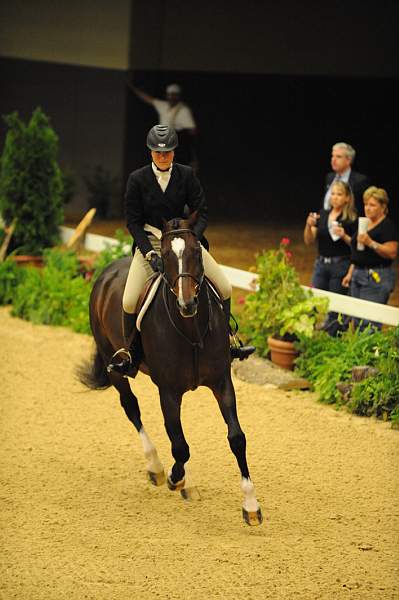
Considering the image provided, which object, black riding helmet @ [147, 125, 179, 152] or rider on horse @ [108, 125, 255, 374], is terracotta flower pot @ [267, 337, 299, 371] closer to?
rider on horse @ [108, 125, 255, 374]

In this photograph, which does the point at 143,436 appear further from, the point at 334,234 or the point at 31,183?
the point at 31,183

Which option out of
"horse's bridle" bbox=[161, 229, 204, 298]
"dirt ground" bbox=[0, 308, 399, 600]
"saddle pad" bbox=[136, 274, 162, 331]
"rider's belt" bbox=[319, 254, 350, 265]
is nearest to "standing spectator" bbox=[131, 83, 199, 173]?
"rider's belt" bbox=[319, 254, 350, 265]

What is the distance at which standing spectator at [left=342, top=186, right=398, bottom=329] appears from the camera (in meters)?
9.92

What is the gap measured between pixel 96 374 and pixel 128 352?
1.17 metres

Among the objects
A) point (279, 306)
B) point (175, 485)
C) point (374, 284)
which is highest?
point (374, 284)

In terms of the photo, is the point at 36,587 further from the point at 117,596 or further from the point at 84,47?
the point at 84,47

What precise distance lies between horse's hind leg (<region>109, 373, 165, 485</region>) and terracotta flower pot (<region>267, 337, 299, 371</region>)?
8.24 feet

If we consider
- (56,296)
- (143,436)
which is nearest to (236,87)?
(56,296)

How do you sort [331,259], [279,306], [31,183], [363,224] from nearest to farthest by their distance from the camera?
1. [363,224]
2. [279,306]
3. [331,259]
4. [31,183]

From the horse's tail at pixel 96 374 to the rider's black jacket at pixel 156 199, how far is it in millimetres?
1637

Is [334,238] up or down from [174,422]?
up

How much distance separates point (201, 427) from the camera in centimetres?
902

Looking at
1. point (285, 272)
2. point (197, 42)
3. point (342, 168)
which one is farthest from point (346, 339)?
point (197, 42)

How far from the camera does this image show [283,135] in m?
20.1
